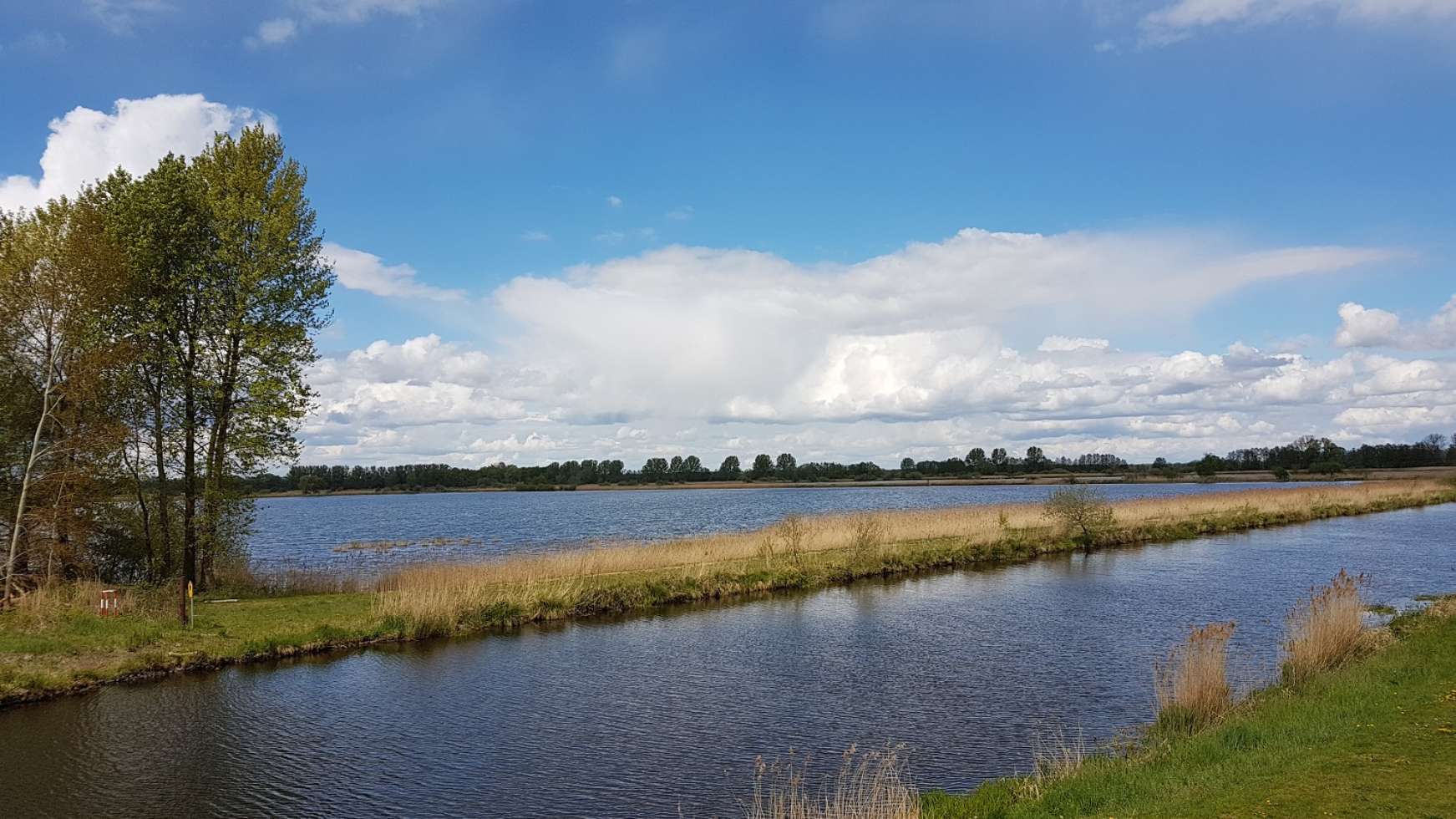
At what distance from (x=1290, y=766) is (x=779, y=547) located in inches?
1076

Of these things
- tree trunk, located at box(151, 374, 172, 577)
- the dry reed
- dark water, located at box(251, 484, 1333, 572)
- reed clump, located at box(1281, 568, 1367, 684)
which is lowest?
dark water, located at box(251, 484, 1333, 572)

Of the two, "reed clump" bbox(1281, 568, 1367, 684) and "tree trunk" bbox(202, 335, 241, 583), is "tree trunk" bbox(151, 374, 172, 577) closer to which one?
"tree trunk" bbox(202, 335, 241, 583)

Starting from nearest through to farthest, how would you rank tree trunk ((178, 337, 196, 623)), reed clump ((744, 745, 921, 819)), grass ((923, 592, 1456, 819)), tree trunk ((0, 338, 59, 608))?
1. grass ((923, 592, 1456, 819))
2. reed clump ((744, 745, 921, 819))
3. tree trunk ((0, 338, 59, 608))
4. tree trunk ((178, 337, 196, 623))

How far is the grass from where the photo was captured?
765 centimetres

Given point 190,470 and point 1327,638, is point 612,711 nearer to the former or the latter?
point 1327,638

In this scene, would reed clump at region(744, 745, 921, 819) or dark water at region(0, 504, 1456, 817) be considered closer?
reed clump at region(744, 745, 921, 819)

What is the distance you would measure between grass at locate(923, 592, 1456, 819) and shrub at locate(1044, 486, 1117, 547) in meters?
30.3

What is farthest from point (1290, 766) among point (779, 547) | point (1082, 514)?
point (1082, 514)

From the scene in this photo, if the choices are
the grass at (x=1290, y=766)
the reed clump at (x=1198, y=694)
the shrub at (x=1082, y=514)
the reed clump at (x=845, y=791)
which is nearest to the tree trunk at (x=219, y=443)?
the reed clump at (x=845, y=791)

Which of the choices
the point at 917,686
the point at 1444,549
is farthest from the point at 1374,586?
the point at 917,686

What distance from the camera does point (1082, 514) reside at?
42.5 meters

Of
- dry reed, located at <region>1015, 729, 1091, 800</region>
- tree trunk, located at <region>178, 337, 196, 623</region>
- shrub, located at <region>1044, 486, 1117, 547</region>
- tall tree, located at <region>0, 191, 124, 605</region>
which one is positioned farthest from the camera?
shrub, located at <region>1044, 486, 1117, 547</region>

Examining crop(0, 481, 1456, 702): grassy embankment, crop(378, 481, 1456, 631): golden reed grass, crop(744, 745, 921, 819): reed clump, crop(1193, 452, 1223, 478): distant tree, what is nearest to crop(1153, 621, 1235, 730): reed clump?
crop(744, 745, 921, 819): reed clump

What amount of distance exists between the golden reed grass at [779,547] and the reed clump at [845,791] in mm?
14043
